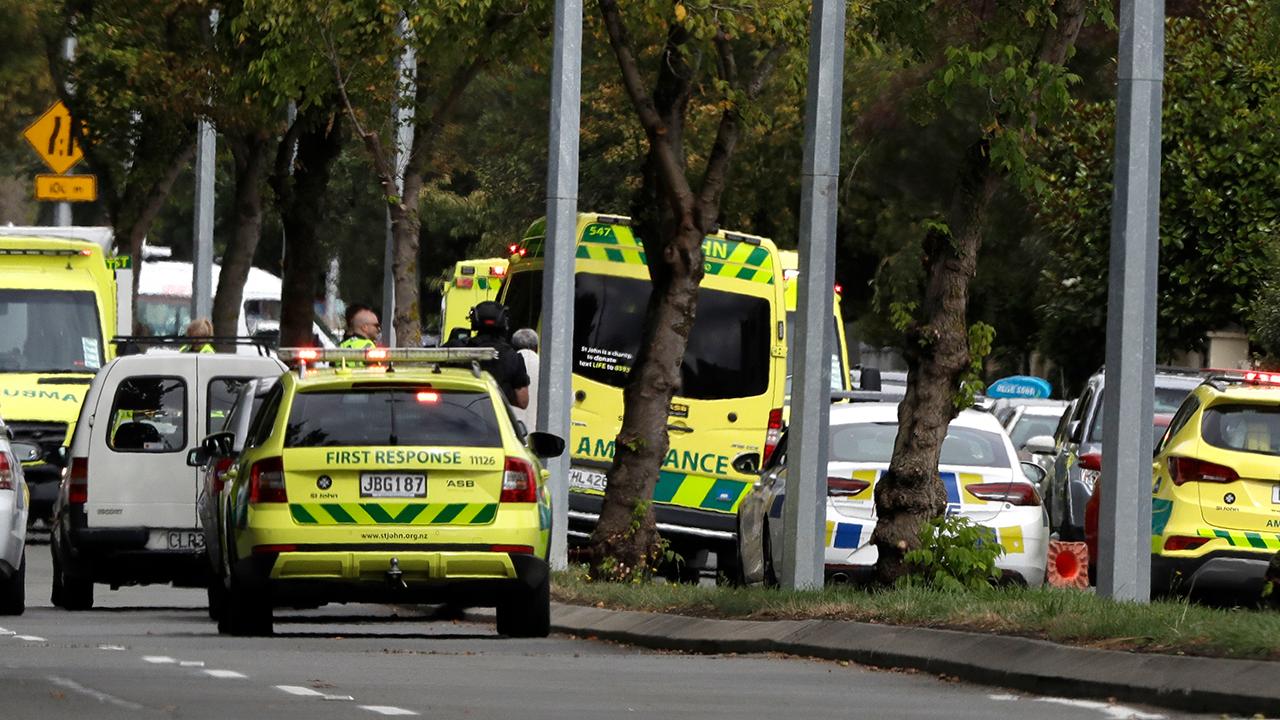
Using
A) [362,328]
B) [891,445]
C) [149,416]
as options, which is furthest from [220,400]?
[891,445]

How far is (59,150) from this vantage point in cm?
3556

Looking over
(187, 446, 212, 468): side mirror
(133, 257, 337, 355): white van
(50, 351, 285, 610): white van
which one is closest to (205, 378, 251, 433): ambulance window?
(50, 351, 285, 610): white van

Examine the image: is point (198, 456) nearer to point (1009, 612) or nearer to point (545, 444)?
point (545, 444)

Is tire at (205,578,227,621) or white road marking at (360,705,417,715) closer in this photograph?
white road marking at (360,705,417,715)

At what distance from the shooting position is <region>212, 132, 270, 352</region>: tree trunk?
36.8 metres

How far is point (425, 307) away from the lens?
267 ft

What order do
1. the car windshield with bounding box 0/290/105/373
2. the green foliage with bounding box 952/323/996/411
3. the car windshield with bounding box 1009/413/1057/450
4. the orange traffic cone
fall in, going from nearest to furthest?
1. the green foliage with bounding box 952/323/996/411
2. the orange traffic cone
3. the car windshield with bounding box 0/290/105/373
4. the car windshield with bounding box 1009/413/1057/450

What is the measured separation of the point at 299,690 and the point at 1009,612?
3958 mm

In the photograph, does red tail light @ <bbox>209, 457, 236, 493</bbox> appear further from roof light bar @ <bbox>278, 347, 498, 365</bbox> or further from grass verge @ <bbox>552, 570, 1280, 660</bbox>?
grass verge @ <bbox>552, 570, 1280, 660</bbox>

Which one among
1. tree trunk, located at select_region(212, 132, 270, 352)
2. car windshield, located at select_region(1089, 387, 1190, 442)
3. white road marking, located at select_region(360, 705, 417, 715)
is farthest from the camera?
tree trunk, located at select_region(212, 132, 270, 352)

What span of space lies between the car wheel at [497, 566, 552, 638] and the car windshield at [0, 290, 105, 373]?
39.8ft

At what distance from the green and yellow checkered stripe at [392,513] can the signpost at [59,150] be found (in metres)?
20.2

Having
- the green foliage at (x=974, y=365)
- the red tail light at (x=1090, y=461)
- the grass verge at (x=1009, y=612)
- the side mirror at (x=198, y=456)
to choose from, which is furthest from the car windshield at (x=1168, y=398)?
the side mirror at (x=198, y=456)

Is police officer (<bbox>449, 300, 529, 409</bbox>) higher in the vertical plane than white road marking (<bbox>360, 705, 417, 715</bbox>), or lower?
higher
